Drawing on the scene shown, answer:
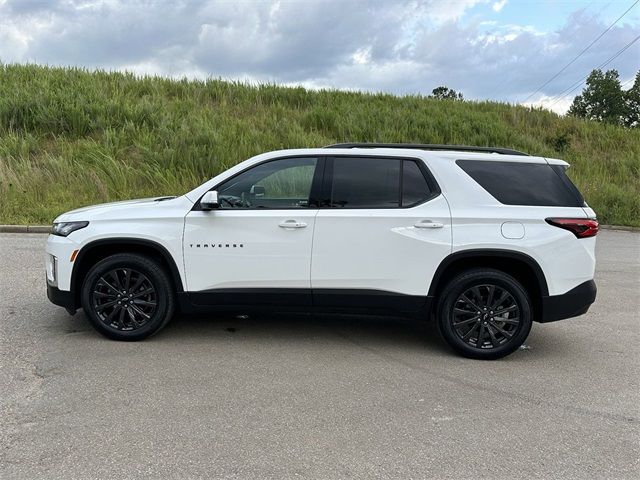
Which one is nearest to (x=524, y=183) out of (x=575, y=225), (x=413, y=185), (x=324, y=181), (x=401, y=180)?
(x=575, y=225)

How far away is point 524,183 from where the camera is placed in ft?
15.6

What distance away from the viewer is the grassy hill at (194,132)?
15031 mm

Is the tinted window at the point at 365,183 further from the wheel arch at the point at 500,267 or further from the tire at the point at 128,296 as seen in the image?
the tire at the point at 128,296

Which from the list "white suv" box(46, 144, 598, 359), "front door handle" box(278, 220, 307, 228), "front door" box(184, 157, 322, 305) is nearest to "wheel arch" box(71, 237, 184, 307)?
"white suv" box(46, 144, 598, 359)

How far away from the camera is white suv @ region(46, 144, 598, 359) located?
15.0 ft

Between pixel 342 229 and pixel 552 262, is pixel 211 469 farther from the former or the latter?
pixel 552 262

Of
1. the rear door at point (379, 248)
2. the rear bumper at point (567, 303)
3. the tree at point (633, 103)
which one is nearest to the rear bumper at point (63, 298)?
the rear door at point (379, 248)

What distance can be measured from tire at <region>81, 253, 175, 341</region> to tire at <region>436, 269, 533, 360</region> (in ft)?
8.22

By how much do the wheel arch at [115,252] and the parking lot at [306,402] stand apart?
56 centimetres

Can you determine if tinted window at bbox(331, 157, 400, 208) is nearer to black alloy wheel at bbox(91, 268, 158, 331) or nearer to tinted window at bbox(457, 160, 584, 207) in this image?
tinted window at bbox(457, 160, 584, 207)

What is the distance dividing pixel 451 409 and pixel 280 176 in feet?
8.51

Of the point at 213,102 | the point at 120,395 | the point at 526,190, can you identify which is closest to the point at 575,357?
the point at 526,190

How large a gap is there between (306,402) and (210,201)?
75.1 inches

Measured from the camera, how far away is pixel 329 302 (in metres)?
4.68
